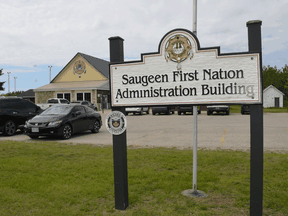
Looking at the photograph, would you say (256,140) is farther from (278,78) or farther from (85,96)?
(278,78)

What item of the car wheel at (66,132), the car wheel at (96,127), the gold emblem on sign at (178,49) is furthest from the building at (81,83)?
the gold emblem on sign at (178,49)

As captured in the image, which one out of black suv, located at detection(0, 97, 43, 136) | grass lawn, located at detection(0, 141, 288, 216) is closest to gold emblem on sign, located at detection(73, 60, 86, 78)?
Result: black suv, located at detection(0, 97, 43, 136)

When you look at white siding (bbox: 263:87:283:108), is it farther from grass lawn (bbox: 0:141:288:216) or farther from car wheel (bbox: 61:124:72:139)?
grass lawn (bbox: 0:141:288:216)

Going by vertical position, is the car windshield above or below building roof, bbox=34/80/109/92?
Result: below

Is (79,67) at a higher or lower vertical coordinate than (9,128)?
higher

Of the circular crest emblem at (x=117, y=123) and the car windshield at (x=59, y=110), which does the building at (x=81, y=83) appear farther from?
the circular crest emblem at (x=117, y=123)

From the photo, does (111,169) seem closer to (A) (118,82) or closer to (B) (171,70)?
(A) (118,82)

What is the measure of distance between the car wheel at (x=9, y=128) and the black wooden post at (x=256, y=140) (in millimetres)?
11374

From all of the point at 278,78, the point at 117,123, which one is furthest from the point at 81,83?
the point at 278,78

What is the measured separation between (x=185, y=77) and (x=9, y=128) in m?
10.9

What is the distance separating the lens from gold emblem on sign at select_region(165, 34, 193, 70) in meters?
3.64

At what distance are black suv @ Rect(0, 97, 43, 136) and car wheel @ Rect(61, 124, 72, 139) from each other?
2657 millimetres

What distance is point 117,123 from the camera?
3883 millimetres

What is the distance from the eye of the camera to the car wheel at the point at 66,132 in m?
10.9
